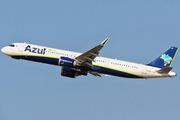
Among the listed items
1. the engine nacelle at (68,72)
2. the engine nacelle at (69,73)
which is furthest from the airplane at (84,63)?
the engine nacelle at (68,72)

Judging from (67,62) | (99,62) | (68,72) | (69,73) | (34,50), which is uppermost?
(34,50)

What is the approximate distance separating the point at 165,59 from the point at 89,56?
17612 millimetres

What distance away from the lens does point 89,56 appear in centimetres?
6278

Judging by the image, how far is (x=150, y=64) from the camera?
6844 cm

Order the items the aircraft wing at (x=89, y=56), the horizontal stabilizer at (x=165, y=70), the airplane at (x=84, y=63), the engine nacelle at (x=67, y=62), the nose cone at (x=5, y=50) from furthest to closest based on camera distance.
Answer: the nose cone at (x=5, y=50) → the airplane at (x=84, y=63) → the horizontal stabilizer at (x=165, y=70) → the engine nacelle at (x=67, y=62) → the aircraft wing at (x=89, y=56)

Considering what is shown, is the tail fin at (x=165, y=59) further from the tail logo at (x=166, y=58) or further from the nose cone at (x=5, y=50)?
the nose cone at (x=5, y=50)

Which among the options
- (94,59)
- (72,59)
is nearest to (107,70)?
(94,59)

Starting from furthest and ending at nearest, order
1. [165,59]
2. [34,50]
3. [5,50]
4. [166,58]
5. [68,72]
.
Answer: [166,58]
[165,59]
[68,72]
[5,50]
[34,50]

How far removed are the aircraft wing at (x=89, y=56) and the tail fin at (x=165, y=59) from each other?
1368 cm

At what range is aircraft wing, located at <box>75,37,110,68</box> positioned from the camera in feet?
199

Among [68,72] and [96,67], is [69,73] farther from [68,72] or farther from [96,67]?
[96,67]

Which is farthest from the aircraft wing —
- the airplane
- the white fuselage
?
the white fuselage

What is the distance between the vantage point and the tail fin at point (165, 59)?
68.2 metres

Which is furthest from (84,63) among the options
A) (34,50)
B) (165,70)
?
(165,70)
